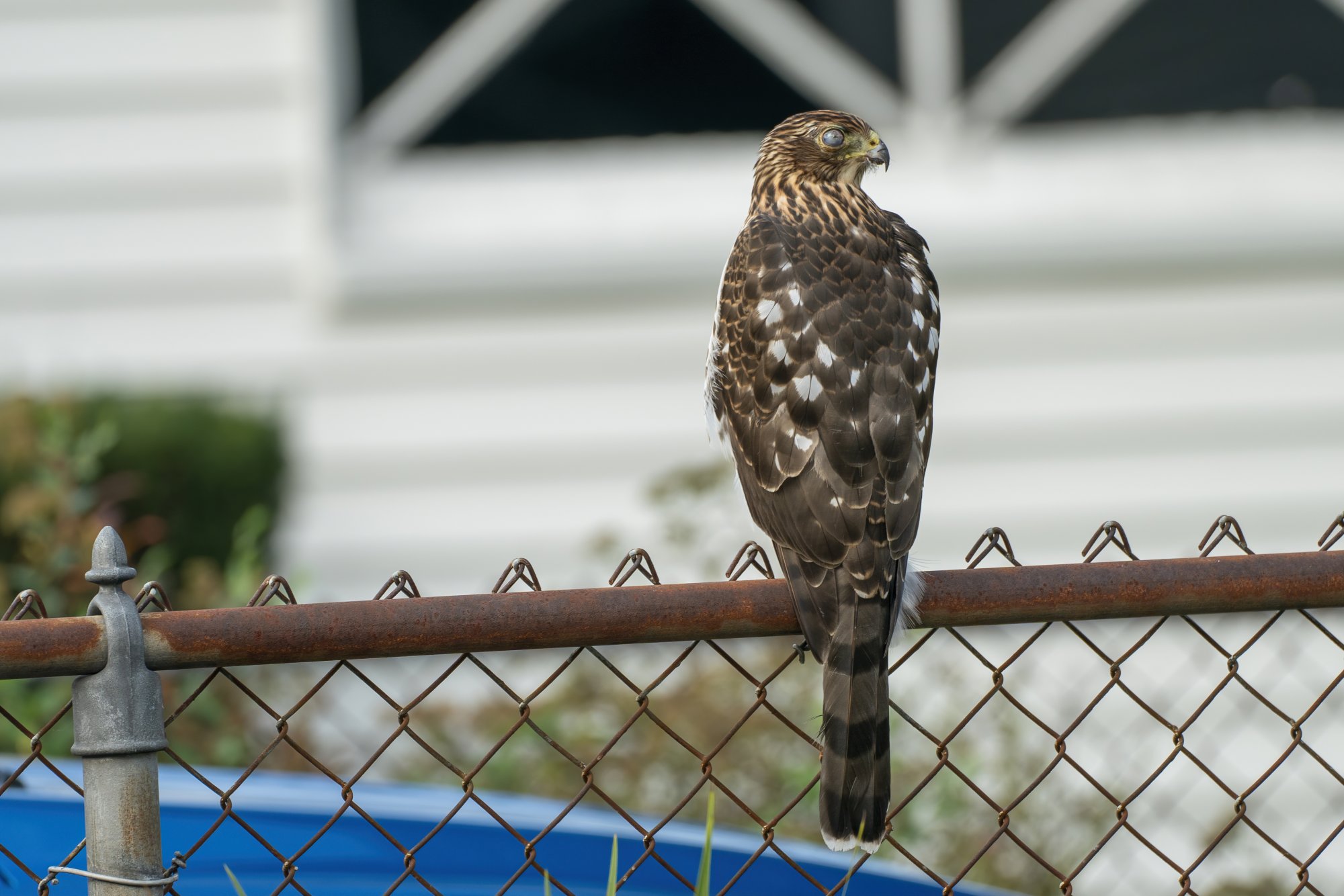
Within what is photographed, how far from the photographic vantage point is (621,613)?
2055 millimetres

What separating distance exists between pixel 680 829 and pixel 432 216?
13.1 feet

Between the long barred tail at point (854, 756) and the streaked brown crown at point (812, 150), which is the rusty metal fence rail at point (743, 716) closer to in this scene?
the long barred tail at point (854, 756)

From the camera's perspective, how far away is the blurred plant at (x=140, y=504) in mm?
4570

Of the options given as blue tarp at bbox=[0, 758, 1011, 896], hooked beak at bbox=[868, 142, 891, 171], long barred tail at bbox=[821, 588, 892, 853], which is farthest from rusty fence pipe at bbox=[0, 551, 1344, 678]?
hooked beak at bbox=[868, 142, 891, 171]

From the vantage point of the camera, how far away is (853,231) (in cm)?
321

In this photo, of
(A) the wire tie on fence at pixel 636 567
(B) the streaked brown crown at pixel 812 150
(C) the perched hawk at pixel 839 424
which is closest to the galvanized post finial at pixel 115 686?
(A) the wire tie on fence at pixel 636 567

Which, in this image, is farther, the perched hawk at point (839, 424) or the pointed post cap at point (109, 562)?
the perched hawk at point (839, 424)

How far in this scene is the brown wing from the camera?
2.53 metres

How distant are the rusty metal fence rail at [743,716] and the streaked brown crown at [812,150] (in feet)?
3.28

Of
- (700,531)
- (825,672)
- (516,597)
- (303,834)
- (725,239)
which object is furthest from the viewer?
(725,239)

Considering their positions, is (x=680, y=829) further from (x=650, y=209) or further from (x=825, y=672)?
(x=650, y=209)

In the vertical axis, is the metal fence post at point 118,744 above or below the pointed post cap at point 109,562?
below

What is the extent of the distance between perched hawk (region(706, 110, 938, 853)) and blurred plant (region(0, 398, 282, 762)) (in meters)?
2.25

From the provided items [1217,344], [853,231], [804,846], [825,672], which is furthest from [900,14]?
[825,672]
